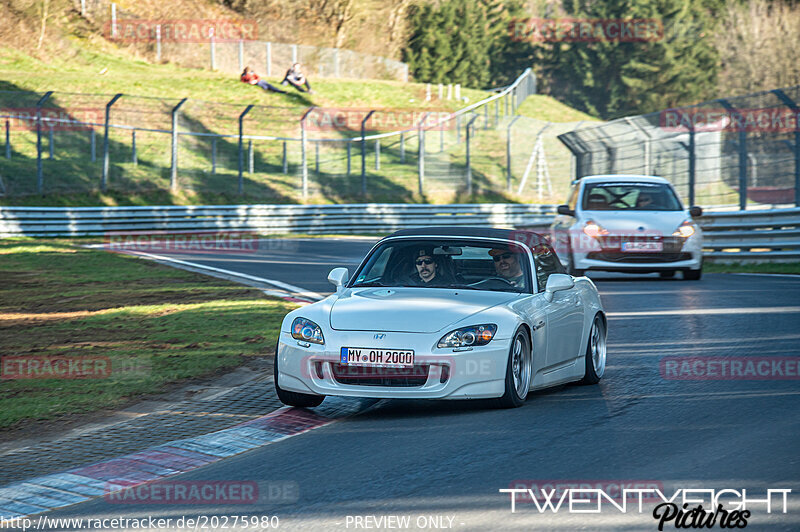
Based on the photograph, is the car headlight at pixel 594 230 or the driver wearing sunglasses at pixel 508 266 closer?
the driver wearing sunglasses at pixel 508 266

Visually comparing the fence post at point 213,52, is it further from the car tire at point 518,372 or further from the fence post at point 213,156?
the car tire at point 518,372

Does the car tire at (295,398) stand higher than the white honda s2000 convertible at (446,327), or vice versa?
the white honda s2000 convertible at (446,327)

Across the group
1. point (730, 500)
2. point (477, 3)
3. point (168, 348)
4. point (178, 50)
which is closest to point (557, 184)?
point (178, 50)

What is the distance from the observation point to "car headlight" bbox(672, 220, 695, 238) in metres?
17.4

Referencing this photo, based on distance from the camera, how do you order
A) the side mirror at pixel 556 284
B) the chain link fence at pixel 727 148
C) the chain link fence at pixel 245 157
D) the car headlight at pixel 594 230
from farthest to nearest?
the chain link fence at pixel 245 157, the chain link fence at pixel 727 148, the car headlight at pixel 594 230, the side mirror at pixel 556 284

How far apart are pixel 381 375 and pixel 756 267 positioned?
14.8 meters

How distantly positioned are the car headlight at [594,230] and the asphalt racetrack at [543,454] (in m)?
7.13

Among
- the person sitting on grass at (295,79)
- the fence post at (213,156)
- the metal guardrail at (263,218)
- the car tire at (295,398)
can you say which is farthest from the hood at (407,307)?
the person sitting on grass at (295,79)

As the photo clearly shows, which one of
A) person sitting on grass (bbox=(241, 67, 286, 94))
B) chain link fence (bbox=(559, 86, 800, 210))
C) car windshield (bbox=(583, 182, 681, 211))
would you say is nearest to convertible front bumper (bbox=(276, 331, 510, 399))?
car windshield (bbox=(583, 182, 681, 211))

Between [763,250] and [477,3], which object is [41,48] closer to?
[763,250]

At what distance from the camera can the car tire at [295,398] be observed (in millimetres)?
7953

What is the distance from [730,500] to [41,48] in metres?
50.3

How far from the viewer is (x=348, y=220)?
3544 cm

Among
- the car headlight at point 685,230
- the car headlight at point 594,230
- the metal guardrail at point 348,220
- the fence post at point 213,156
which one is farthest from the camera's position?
the fence post at point 213,156
